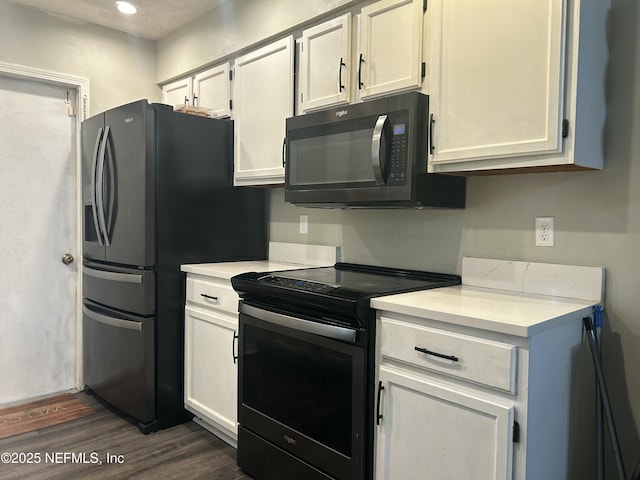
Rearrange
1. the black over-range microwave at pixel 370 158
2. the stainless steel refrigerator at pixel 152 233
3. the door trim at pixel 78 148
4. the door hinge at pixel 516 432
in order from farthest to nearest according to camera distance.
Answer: the door trim at pixel 78 148 < the stainless steel refrigerator at pixel 152 233 < the black over-range microwave at pixel 370 158 < the door hinge at pixel 516 432

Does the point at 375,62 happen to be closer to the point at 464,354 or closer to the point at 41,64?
the point at 464,354

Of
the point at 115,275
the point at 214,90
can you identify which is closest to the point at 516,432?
the point at 115,275

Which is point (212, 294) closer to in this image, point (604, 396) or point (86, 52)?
point (604, 396)

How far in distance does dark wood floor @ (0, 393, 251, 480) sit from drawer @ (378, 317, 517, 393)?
109 cm

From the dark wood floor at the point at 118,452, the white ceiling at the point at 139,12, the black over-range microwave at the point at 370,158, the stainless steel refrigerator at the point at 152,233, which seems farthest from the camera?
the white ceiling at the point at 139,12

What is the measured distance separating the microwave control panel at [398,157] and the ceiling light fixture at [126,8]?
6.83 feet

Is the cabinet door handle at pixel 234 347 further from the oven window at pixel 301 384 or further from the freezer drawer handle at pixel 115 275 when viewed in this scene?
the freezer drawer handle at pixel 115 275

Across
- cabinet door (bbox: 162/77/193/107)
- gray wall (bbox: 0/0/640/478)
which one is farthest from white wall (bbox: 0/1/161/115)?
cabinet door (bbox: 162/77/193/107)

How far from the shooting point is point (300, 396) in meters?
1.92

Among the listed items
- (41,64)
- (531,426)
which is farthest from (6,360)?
(531,426)

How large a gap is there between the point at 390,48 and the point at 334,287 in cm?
104

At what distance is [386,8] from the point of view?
204 cm

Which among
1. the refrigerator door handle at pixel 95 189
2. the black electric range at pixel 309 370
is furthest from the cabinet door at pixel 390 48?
the refrigerator door handle at pixel 95 189

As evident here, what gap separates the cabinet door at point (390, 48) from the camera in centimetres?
194
